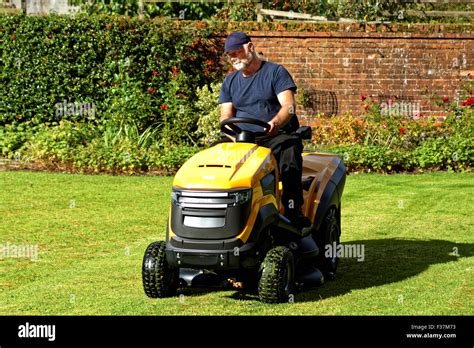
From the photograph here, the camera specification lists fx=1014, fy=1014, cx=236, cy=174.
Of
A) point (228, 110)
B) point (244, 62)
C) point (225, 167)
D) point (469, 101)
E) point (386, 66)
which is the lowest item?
point (469, 101)

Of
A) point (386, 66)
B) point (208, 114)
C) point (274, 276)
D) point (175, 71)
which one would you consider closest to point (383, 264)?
point (274, 276)

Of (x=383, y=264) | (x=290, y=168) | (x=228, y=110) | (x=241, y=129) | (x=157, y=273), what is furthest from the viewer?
(x=383, y=264)

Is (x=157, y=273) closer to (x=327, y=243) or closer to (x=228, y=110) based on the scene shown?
(x=228, y=110)

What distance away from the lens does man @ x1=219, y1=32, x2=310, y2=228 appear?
8125 mm

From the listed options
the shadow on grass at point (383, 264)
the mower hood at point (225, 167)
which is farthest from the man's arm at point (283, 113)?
the shadow on grass at point (383, 264)

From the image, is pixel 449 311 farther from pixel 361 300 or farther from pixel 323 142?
pixel 323 142

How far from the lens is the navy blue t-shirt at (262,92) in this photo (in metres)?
8.27

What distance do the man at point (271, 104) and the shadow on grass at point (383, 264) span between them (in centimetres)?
65

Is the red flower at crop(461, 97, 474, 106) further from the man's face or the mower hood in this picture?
the mower hood

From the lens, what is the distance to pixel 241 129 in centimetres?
821

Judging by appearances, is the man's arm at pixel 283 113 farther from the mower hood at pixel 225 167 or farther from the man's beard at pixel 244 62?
the man's beard at pixel 244 62

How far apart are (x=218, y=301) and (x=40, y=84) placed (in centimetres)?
1136

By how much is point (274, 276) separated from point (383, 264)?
2.28 m

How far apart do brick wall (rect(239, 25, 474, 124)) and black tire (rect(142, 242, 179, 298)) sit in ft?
35.2
